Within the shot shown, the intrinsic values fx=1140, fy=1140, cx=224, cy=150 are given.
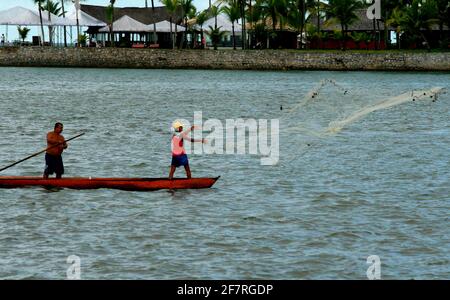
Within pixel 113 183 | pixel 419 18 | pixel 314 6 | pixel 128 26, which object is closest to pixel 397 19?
pixel 419 18

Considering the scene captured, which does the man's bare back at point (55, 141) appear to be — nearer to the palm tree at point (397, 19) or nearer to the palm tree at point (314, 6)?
the palm tree at point (397, 19)

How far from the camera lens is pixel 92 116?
66.2 metres

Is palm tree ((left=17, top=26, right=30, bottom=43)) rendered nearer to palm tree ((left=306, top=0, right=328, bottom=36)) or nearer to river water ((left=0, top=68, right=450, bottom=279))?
palm tree ((left=306, top=0, right=328, bottom=36))

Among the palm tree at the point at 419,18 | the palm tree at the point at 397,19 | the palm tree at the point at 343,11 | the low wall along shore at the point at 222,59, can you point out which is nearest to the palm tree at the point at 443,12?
the palm tree at the point at 419,18

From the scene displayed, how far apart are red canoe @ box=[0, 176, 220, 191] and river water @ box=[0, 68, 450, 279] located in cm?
28

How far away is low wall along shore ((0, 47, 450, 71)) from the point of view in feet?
423

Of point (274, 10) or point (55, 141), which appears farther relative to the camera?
point (274, 10)

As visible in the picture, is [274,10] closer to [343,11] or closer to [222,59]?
[343,11]

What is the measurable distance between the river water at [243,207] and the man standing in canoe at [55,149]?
30.5 inches

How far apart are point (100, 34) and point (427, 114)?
92779mm

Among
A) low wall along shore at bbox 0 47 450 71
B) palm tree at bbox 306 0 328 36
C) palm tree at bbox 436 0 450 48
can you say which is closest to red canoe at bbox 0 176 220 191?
low wall along shore at bbox 0 47 450 71

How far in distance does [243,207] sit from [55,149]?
5.35 m

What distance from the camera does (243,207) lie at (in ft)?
100.0
